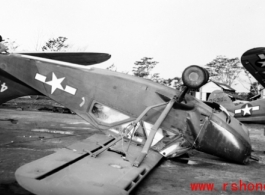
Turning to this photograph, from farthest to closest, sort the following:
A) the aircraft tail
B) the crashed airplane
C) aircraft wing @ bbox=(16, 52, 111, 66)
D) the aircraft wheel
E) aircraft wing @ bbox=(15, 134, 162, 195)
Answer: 1. the aircraft tail
2. aircraft wing @ bbox=(16, 52, 111, 66)
3. the aircraft wheel
4. the crashed airplane
5. aircraft wing @ bbox=(15, 134, 162, 195)

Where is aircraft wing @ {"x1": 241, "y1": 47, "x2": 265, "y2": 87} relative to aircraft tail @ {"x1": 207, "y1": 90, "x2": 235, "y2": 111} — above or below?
above

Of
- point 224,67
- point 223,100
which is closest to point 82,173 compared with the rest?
point 223,100

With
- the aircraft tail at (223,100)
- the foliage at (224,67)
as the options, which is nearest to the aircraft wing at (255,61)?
the aircraft tail at (223,100)

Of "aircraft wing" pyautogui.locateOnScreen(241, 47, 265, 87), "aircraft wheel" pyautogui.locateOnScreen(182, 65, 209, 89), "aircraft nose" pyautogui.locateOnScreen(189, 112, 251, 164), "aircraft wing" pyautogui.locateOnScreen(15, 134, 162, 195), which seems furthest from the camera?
"aircraft wing" pyautogui.locateOnScreen(241, 47, 265, 87)

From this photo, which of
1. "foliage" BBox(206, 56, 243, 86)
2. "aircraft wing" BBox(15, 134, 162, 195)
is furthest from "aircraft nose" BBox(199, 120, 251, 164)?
"foliage" BBox(206, 56, 243, 86)

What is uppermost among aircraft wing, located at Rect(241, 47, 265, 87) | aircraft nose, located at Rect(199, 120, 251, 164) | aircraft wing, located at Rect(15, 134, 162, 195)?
aircraft wing, located at Rect(241, 47, 265, 87)

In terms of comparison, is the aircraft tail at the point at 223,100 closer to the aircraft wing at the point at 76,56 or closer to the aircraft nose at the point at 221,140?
the aircraft wing at the point at 76,56

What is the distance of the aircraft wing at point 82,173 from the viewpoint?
2.44 meters

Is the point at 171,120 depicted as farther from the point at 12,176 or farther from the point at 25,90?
the point at 25,90

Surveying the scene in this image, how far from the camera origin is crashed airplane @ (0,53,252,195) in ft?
8.96

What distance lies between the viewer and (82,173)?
9.23 ft

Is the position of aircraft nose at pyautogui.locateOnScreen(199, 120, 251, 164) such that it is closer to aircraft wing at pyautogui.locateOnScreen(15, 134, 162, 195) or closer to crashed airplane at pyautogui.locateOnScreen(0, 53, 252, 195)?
crashed airplane at pyautogui.locateOnScreen(0, 53, 252, 195)

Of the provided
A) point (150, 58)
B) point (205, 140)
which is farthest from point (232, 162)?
point (150, 58)

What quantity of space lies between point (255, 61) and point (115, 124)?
3.82 meters
